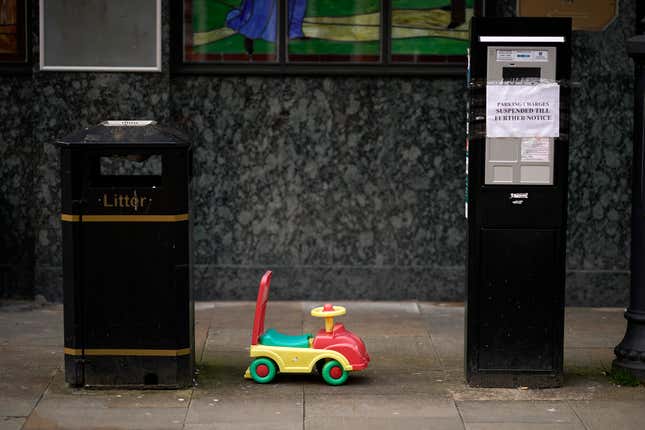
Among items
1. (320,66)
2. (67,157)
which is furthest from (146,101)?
(67,157)

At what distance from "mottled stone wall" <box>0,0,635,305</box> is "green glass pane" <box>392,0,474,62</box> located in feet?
0.85

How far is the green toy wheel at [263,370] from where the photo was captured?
282 inches

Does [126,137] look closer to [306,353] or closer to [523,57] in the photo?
[306,353]

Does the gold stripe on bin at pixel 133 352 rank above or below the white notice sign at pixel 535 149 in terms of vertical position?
below

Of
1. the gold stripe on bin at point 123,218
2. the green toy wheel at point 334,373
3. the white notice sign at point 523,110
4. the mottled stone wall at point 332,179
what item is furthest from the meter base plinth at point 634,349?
the gold stripe on bin at point 123,218

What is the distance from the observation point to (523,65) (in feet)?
22.6

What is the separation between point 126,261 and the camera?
270 inches

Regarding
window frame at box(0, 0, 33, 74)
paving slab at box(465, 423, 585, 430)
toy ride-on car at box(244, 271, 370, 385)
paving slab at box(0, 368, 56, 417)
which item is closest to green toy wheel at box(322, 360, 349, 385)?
toy ride-on car at box(244, 271, 370, 385)

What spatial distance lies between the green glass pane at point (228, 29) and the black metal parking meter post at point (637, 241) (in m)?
3.70

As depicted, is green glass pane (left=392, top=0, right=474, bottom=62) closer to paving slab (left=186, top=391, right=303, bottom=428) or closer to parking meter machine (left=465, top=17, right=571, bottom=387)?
parking meter machine (left=465, top=17, right=571, bottom=387)

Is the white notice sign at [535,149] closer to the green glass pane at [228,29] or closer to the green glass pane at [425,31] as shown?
the green glass pane at [425,31]

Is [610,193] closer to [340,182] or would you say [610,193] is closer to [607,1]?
[607,1]

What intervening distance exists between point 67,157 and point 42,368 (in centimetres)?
170

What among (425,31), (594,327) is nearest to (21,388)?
(594,327)
